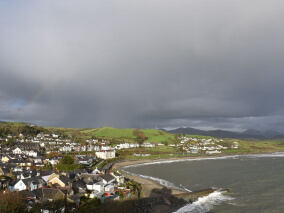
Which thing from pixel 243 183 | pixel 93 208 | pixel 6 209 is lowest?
pixel 243 183

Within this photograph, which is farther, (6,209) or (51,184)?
(51,184)

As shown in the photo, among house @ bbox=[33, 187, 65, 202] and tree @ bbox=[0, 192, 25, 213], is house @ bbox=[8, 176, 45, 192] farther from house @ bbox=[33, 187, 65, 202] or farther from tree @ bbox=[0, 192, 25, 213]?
tree @ bbox=[0, 192, 25, 213]

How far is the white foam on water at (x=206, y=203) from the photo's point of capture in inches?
1045

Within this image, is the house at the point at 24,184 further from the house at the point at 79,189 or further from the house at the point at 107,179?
the house at the point at 107,179

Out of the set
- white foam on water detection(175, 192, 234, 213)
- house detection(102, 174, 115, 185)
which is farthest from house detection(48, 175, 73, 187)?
white foam on water detection(175, 192, 234, 213)

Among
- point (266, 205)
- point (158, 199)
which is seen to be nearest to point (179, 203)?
point (158, 199)

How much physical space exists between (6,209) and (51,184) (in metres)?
13.8

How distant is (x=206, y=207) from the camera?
27.3 m

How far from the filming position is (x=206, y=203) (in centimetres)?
2902

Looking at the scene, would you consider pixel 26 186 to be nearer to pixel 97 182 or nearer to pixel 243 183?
pixel 97 182

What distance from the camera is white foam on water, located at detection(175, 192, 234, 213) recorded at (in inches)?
1045

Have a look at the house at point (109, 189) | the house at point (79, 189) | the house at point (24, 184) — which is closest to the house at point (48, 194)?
the house at point (79, 189)

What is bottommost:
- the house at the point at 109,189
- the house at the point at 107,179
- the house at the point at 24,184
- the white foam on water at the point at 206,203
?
the white foam on water at the point at 206,203

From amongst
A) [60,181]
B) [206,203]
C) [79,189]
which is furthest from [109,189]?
[206,203]
